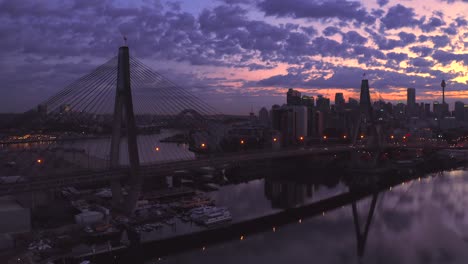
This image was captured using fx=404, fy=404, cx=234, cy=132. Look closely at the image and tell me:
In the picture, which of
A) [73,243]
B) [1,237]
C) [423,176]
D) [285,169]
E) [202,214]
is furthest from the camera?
[285,169]

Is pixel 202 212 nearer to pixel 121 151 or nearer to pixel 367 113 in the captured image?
pixel 367 113

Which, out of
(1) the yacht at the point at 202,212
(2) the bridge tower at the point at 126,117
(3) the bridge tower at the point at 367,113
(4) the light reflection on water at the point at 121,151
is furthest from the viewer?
(3) the bridge tower at the point at 367,113

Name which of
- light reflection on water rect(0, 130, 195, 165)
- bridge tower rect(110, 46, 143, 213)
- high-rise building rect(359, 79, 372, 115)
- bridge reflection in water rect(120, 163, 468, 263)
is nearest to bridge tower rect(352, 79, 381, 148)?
high-rise building rect(359, 79, 372, 115)

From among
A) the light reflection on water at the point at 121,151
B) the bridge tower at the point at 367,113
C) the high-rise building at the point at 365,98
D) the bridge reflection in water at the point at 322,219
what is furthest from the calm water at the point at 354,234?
the light reflection on water at the point at 121,151

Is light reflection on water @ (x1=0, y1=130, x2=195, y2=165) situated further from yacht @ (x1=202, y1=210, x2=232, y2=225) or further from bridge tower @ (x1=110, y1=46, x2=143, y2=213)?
yacht @ (x1=202, y1=210, x2=232, y2=225)

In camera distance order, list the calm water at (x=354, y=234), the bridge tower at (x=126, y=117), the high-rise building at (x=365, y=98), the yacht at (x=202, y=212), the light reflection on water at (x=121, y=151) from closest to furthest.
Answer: the calm water at (x=354, y=234)
the bridge tower at (x=126, y=117)
the yacht at (x=202, y=212)
the light reflection on water at (x=121, y=151)
the high-rise building at (x=365, y=98)

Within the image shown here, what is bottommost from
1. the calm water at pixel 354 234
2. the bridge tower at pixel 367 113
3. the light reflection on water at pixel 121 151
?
the calm water at pixel 354 234

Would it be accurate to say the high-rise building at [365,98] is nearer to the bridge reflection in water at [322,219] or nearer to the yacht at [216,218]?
the bridge reflection in water at [322,219]

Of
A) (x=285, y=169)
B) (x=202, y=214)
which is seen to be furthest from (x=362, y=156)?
(x=202, y=214)

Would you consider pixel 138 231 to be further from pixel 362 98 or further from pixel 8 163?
pixel 362 98

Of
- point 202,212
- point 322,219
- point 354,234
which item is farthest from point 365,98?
point 202,212
